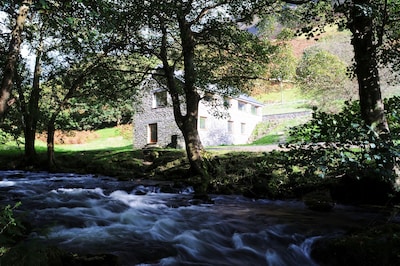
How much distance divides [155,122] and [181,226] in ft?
87.3

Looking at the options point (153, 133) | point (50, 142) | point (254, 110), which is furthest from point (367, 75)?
point (254, 110)

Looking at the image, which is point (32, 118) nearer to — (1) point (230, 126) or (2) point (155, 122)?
(2) point (155, 122)

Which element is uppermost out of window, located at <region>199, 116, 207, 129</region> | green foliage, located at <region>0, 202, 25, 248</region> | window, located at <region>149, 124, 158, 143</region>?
window, located at <region>199, 116, 207, 129</region>

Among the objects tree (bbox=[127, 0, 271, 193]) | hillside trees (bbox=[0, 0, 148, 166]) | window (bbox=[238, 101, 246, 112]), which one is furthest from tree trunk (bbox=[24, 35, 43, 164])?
window (bbox=[238, 101, 246, 112])

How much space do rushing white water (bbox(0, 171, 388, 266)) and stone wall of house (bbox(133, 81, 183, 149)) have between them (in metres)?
21.2

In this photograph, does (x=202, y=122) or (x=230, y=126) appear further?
(x=230, y=126)

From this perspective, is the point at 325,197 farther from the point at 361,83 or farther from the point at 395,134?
the point at 395,134

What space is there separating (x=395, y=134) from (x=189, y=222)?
451 centimetres

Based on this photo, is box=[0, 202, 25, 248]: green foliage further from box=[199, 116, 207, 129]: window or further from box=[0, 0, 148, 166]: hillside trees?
box=[199, 116, 207, 129]: window

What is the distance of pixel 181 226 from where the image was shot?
22.6 ft

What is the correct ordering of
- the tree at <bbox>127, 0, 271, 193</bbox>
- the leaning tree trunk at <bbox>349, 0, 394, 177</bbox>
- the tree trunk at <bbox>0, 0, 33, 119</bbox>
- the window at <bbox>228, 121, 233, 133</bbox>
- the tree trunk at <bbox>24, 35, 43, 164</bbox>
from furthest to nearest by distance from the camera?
the window at <bbox>228, 121, 233, 133</bbox> < the tree trunk at <bbox>24, 35, 43, 164</bbox> < the tree at <bbox>127, 0, 271, 193</bbox> < the tree trunk at <bbox>0, 0, 33, 119</bbox> < the leaning tree trunk at <bbox>349, 0, 394, 177</bbox>

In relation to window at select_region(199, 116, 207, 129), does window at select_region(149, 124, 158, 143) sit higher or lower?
lower

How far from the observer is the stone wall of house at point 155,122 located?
31.4 metres

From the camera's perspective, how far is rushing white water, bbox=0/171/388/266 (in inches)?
206
